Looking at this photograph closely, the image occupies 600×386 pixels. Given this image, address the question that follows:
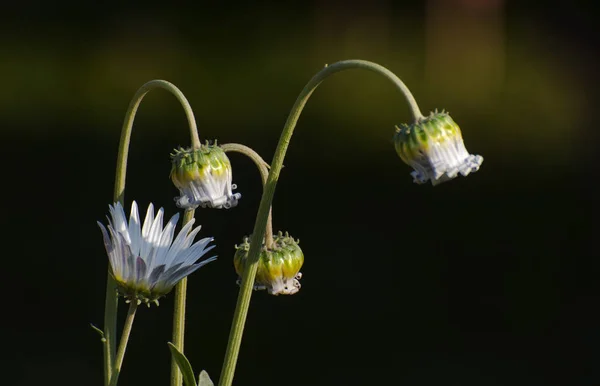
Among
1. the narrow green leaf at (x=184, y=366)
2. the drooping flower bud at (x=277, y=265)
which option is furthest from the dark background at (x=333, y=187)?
the narrow green leaf at (x=184, y=366)

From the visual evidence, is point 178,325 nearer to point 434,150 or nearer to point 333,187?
point 434,150

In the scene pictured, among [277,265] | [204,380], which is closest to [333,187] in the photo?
[277,265]

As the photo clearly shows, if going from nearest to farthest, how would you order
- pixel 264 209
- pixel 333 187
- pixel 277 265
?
pixel 264 209
pixel 277 265
pixel 333 187

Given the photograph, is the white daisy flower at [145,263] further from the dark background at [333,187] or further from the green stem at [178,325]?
the dark background at [333,187]

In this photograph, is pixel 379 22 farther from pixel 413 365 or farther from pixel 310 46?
pixel 413 365

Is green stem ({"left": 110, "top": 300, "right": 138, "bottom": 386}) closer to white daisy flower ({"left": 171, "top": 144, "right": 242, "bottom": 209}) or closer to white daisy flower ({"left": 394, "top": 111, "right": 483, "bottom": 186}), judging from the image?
white daisy flower ({"left": 171, "top": 144, "right": 242, "bottom": 209})

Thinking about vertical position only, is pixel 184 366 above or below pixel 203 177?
below

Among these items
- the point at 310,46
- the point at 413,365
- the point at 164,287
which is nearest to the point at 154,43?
the point at 310,46
